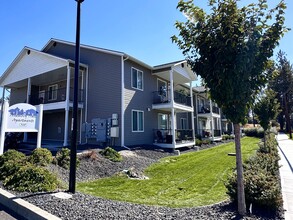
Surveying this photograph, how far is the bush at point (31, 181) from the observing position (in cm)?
574

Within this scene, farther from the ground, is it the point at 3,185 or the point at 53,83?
the point at 53,83

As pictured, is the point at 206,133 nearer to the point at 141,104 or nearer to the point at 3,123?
the point at 141,104

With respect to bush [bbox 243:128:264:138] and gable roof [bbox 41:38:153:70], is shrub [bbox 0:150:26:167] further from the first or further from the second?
bush [bbox 243:128:264:138]

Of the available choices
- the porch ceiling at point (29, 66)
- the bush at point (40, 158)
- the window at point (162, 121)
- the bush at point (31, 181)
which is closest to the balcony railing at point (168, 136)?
the window at point (162, 121)

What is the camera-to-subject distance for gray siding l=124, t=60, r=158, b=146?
1595cm

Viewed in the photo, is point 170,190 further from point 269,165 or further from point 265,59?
point 265,59

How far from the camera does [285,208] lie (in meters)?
4.88

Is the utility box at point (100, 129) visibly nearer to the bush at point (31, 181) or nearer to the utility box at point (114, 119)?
the utility box at point (114, 119)

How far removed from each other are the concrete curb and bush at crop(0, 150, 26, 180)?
122cm

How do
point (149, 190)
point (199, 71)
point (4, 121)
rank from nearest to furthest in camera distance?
1. point (199, 71)
2. point (149, 190)
3. point (4, 121)

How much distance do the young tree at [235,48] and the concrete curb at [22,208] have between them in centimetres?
381

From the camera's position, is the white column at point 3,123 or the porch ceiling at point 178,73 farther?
the porch ceiling at point 178,73

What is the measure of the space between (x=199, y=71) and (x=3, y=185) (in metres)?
6.10

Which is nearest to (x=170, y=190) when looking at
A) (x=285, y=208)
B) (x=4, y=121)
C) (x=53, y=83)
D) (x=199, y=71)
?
(x=285, y=208)
